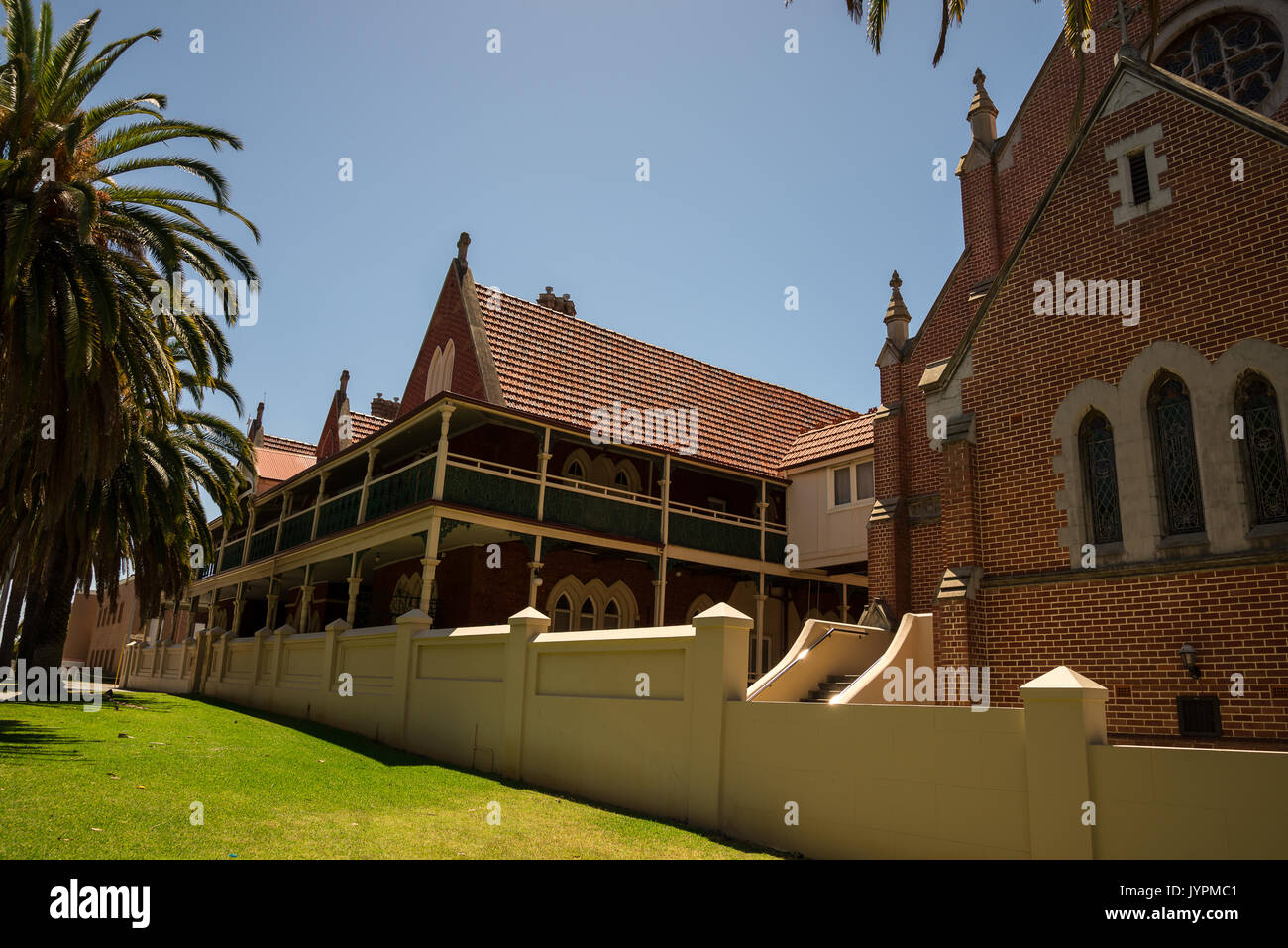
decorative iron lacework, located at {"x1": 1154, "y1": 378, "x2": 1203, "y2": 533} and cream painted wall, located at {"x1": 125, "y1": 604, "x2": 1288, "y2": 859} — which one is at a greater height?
decorative iron lacework, located at {"x1": 1154, "y1": 378, "x2": 1203, "y2": 533}

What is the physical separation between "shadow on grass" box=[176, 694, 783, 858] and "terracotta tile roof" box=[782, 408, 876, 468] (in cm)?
1199

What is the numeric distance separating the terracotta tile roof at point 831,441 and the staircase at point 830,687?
8100mm

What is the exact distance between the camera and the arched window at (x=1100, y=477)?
961 centimetres

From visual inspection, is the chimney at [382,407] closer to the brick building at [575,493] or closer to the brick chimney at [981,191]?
the brick building at [575,493]

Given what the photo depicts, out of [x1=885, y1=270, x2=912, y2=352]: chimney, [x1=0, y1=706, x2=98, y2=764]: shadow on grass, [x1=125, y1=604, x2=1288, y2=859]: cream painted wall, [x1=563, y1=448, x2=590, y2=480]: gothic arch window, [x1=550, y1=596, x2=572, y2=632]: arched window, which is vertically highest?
[x1=885, y1=270, x2=912, y2=352]: chimney

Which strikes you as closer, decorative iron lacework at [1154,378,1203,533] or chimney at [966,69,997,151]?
decorative iron lacework at [1154,378,1203,533]

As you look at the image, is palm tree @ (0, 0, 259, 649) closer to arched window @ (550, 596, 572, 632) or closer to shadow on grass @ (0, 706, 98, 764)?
shadow on grass @ (0, 706, 98, 764)

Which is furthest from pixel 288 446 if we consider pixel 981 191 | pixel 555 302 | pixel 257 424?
pixel 981 191

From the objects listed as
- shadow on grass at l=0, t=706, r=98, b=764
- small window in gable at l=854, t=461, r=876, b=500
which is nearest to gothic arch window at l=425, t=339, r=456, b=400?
small window in gable at l=854, t=461, r=876, b=500

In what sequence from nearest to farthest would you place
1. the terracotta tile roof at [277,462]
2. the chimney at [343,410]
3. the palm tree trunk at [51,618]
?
1. the palm tree trunk at [51,618]
2. the chimney at [343,410]
3. the terracotta tile roof at [277,462]

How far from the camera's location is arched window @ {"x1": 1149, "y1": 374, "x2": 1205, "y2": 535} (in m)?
9.00

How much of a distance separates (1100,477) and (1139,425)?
0.73 metres

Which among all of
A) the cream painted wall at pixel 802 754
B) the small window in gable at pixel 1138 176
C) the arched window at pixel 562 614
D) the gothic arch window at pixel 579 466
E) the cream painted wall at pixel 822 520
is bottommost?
the cream painted wall at pixel 802 754

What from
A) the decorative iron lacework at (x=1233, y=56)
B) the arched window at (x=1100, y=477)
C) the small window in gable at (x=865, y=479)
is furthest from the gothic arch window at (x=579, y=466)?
the decorative iron lacework at (x=1233, y=56)
